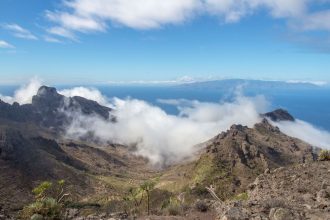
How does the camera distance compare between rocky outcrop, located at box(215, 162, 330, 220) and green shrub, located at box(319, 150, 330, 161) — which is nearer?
rocky outcrop, located at box(215, 162, 330, 220)

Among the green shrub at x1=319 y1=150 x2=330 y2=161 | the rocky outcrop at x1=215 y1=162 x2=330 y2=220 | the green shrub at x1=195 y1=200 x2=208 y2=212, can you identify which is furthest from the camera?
the green shrub at x1=319 y1=150 x2=330 y2=161

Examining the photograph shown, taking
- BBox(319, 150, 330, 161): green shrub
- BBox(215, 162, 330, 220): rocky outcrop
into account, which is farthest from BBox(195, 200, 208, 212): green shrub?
BBox(319, 150, 330, 161): green shrub

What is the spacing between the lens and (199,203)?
3284 centimetres

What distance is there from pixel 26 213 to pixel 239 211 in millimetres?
12253

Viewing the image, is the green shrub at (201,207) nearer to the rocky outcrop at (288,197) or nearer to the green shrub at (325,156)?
the rocky outcrop at (288,197)

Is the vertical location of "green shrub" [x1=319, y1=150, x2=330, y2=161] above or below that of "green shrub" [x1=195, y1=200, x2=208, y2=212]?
above

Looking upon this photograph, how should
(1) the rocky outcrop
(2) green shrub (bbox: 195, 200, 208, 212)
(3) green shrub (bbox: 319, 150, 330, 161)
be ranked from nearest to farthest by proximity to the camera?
(1) the rocky outcrop, (2) green shrub (bbox: 195, 200, 208, 212), (3) green shrub (bbox: 319, 150, 330, 161)

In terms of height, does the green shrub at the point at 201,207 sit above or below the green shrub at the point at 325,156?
below

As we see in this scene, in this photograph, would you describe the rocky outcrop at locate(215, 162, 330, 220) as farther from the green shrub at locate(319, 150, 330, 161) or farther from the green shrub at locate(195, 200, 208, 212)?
the green shrub at locate(319, 150, 330, 161)

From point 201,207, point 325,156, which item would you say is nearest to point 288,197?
point 201,207

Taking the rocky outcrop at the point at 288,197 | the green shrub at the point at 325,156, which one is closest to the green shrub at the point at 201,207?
the rocky outcrop at the point at 288,197

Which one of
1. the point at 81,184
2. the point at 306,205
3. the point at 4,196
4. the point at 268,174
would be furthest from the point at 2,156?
the point at 306,205

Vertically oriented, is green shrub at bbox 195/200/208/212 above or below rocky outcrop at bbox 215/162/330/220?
below

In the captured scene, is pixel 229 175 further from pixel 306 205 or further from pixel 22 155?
pixel 306 205
